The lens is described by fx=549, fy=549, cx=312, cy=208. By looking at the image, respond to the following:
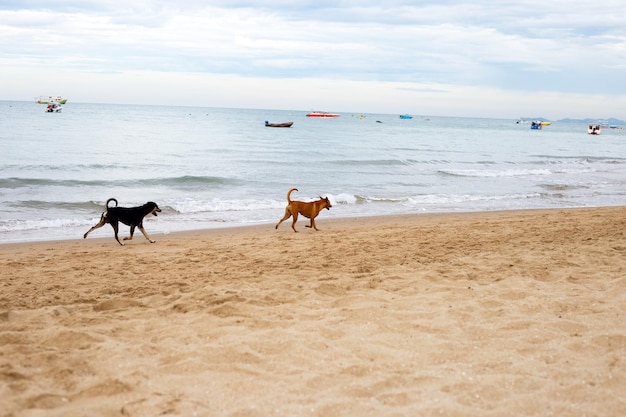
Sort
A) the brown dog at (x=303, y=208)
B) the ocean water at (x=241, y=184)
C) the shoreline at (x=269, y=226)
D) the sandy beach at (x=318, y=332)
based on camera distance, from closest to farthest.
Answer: the sandy beach at (x=318, y=332) < the shoreline at (x=269, y=226) < the brown dog at (x=303, y=208) < the ocean water at (x=241, y=184)

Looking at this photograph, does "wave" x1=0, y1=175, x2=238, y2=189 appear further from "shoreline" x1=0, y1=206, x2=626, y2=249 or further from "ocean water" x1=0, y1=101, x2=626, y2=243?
"shoreline" x1=0, y1=206, x2=626, y2=249

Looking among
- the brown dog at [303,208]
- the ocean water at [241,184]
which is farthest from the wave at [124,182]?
the brown dog at [303,208]

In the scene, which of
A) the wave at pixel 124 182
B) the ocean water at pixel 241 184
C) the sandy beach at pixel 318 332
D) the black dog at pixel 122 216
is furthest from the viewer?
the wave at pixel 124 182

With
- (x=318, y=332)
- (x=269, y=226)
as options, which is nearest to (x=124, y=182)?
(x=269, y=226)

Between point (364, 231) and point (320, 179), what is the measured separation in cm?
1206

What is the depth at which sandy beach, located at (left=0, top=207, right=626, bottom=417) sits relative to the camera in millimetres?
3420

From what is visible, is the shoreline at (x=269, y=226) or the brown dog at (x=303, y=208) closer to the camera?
the shoreline at (x=269, y=226)

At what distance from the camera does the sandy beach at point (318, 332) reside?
11.2ft

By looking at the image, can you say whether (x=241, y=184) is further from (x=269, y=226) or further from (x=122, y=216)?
(x=122, y=216)

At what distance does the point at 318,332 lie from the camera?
178 inches

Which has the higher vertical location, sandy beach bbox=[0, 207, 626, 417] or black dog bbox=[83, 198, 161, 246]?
black dog bbox=[83, 198, 161, 246]

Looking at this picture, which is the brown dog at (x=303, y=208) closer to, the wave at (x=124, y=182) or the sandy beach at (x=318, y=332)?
the sandy beach at (x=318, y=332)

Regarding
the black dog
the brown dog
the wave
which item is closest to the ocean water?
the wave

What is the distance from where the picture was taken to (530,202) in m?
16.8
